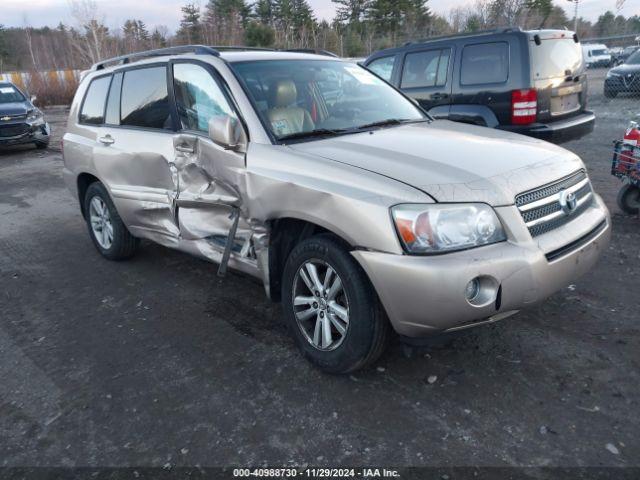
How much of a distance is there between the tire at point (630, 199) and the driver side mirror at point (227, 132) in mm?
4279

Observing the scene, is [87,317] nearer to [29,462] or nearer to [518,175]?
[29,462]

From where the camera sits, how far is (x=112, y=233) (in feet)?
16.4

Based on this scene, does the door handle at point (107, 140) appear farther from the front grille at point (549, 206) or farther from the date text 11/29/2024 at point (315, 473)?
the front grille at point (549, 206)

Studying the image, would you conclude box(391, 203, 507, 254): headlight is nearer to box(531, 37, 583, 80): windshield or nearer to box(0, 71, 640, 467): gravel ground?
box(0, 71, 640, 467): gravel ground

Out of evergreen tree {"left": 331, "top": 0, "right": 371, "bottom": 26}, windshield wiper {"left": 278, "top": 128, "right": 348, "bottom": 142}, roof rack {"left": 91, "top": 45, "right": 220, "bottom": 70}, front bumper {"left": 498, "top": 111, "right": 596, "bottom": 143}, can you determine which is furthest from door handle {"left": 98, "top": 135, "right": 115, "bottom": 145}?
Answer: evergreen tree {"left": 331, "top": 0, "right": 371, "bottom": 26}

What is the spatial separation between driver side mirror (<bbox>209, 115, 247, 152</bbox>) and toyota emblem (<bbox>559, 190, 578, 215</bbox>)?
6.20 feet

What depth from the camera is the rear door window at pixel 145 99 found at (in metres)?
4.07

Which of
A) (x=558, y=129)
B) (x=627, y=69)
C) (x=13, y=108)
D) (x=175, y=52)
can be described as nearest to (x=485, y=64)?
(x=558, y=129)

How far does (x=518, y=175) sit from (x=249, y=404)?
189 centimetres

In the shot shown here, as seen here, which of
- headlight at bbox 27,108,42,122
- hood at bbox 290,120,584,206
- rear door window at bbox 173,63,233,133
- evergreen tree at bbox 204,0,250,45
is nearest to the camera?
hood at bbox 290,120,584,206

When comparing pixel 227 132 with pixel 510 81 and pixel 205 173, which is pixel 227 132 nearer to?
pixel 205 173

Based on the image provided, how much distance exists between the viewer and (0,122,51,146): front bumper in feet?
42.7

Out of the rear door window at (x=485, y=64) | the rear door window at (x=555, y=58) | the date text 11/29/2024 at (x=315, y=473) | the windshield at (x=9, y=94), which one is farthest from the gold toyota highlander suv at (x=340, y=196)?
the windshield at (x=9, y=94)

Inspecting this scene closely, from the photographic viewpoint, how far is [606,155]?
8.51 meters
